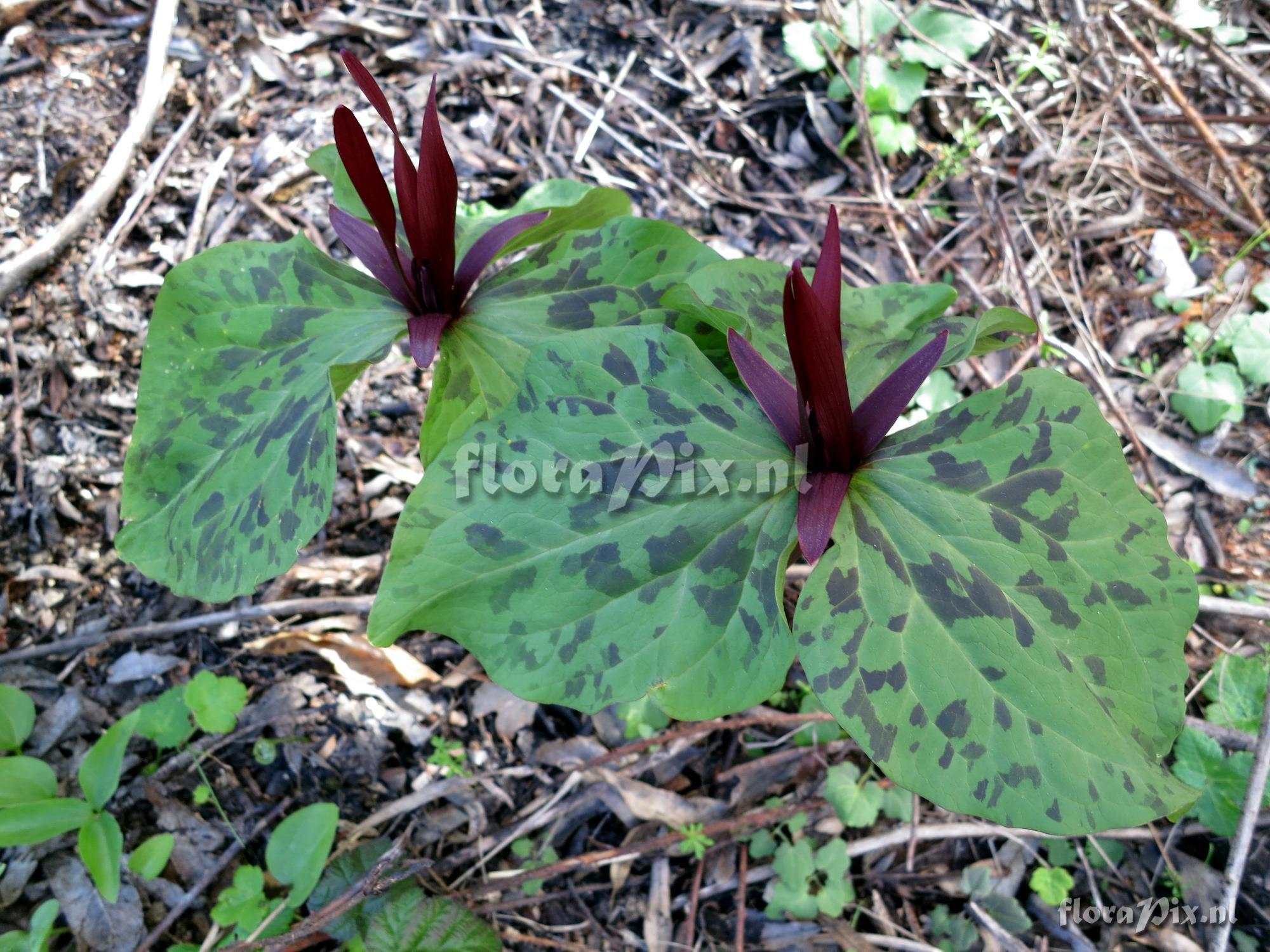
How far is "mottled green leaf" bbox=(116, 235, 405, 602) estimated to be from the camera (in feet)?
5.33

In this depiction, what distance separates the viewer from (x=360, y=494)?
Result: 8.68 ft

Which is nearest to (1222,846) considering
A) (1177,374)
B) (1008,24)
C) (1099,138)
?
(1177,374)

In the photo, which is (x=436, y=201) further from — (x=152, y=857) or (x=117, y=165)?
(x=117, y=165)

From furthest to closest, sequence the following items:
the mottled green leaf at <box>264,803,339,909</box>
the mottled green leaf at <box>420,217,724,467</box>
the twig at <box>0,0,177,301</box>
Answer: the twig at <box>0,0,177,301</box> → the mottled green leaf at <box>264,803,339,909</box> → the mottled green leaf at <box>420,217,724,467</box>

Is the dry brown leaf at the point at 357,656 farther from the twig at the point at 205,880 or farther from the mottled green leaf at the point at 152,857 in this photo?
the mottled green leaf at the point at 152,857

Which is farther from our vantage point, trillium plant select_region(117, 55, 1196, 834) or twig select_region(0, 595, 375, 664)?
twig select_region(0, 595, 375, 664)

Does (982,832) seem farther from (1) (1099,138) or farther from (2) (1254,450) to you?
(1) (1099,138)

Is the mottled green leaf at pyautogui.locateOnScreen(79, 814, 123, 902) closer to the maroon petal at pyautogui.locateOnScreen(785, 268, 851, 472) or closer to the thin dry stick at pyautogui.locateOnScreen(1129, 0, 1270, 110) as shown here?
the maroon petal at pyautogui.locateOnScreen(785, 268, 851, 472)

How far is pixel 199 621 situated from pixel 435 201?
1512mm

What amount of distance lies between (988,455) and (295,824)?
5.95ft

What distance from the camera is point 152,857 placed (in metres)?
1.92

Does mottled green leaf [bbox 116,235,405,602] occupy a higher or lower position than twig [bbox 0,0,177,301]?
lower

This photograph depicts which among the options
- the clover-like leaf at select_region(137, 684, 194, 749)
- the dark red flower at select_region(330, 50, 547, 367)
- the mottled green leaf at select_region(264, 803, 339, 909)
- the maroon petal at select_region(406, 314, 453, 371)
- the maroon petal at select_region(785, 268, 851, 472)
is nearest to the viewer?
the maroon petal at select_region(785, 268, 851, 472)

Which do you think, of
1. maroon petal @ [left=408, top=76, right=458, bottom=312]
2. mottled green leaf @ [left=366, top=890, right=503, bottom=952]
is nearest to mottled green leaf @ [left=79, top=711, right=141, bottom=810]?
mottled green leaf @ [left=366, top=890, right=503, bottom=952]
